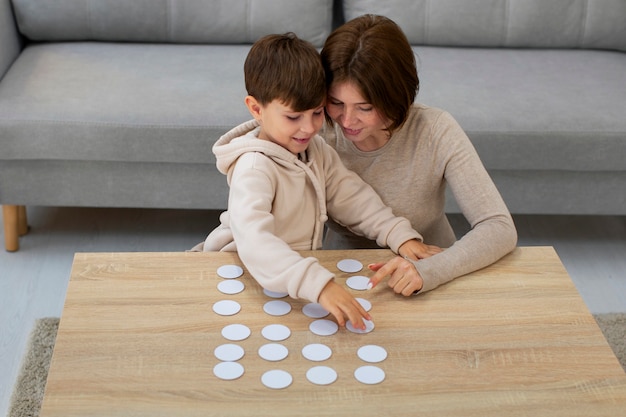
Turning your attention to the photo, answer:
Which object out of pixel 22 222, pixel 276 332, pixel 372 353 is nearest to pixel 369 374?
pixel 372 353

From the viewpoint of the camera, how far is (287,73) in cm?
145

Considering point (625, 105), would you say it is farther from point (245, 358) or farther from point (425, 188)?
point (245, 358)

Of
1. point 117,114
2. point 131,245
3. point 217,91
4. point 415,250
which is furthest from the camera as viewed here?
point 131,245

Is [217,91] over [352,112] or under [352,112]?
under

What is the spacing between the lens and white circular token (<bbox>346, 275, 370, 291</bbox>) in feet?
4.77

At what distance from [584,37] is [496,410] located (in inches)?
76.1

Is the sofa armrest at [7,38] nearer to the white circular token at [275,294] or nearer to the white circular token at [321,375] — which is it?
the white circular token at [275,294]

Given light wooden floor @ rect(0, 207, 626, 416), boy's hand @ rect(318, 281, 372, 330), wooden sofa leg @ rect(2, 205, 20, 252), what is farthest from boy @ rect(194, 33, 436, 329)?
wooden sofa leg @ rect(2, 205, 20, 252)

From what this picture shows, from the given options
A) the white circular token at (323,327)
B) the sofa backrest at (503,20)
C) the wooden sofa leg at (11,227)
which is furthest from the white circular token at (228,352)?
the sofa backrest at (503,20)

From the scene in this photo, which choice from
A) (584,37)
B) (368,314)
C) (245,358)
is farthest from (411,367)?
(584,37)

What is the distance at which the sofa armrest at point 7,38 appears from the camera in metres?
2.57

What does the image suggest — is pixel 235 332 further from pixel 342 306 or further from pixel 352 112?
pixel 352 112

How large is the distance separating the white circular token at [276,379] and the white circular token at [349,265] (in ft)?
0.97

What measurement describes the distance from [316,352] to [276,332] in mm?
79
